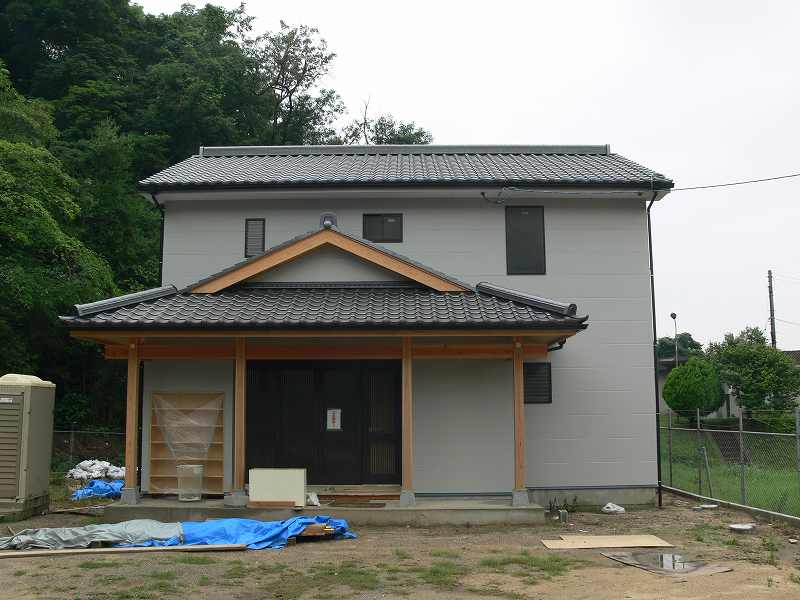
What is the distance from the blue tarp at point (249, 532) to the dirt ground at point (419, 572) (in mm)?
297

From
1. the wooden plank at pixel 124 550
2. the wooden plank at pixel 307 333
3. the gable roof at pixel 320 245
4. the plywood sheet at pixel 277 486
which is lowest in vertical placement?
the wooden plank at pixel 124 550

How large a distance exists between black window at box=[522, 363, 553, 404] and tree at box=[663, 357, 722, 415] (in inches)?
681

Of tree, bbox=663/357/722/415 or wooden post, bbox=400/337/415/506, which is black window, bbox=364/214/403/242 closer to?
wooden post, bbox=400/337/415/506

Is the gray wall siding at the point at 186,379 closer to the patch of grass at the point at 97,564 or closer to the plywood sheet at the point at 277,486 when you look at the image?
the plywood sheet at the point at 277,486

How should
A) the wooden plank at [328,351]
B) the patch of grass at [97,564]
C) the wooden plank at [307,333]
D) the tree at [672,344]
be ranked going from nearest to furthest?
the patch of grass at [97,564] → the wooden plank at [307,333] → the wooden plank at [328,351] → the tree at [672,344]

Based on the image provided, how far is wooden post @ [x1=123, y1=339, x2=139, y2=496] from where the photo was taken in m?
12.8

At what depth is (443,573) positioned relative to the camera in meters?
9.10

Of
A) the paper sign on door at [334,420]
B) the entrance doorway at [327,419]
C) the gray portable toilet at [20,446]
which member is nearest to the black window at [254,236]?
the entrance doorway at [327,419]

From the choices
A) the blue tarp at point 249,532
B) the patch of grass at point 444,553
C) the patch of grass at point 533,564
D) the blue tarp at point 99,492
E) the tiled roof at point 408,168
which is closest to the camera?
the patch of grass at point 533,564

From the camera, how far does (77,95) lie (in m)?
31.2

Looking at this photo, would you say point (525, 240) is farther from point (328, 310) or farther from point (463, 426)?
point (328, 310)

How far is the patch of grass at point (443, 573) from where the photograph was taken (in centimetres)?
872

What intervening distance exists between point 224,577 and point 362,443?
5.68 metres

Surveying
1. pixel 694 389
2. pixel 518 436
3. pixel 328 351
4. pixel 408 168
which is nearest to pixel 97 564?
pixel 328 351
